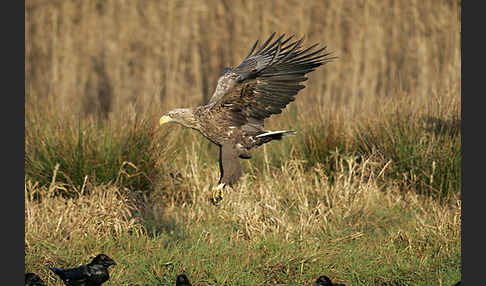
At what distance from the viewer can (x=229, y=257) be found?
536 cm

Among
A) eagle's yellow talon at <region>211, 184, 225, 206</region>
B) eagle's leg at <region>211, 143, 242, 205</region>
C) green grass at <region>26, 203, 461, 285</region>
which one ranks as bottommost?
green grass at <region>26, 203, 461, 285</region>

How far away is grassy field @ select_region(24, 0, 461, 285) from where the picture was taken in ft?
17.6

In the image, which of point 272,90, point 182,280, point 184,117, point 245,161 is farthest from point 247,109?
point 245,161

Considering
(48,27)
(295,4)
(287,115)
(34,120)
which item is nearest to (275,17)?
(295,4)

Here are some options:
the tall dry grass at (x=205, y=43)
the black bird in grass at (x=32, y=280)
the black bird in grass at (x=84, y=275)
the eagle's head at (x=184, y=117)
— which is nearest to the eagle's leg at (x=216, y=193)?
the eagle's head at (x=184, y=117)

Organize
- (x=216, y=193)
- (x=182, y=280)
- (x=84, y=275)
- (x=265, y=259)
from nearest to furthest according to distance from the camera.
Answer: (x=216, y=193)
(x=182, y=280)
(x=84, y=275)
(x=265, y=259)

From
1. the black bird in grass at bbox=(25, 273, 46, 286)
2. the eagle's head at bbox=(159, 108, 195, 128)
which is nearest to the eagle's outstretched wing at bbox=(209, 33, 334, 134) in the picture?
the eagle's head at bbox=(159, 108, 195, 128)

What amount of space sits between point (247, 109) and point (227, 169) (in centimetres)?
62

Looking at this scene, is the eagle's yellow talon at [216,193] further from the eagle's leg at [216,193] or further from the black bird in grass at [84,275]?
the black bird in grass at [84,275]

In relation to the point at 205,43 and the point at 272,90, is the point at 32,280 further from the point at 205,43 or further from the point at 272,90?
the point at 205,43

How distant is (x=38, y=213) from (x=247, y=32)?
5874 mm

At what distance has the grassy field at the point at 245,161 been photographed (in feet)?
17.6

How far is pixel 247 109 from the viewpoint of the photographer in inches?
196

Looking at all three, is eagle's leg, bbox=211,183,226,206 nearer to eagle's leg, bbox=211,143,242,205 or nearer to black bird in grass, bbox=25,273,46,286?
eagle's leg, bbox=211,143,242,205
